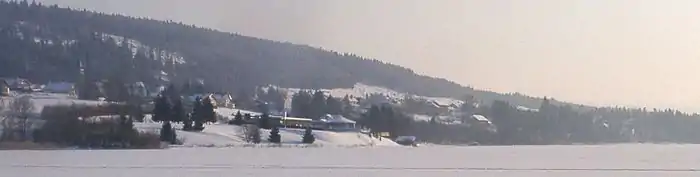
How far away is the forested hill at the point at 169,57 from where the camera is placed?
400ft

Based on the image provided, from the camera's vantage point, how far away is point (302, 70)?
451 ft

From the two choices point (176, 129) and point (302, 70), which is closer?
point (176, 129)

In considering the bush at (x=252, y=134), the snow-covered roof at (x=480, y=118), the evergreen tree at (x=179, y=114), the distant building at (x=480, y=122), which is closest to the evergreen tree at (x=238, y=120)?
the bush at (x=252, y=134)

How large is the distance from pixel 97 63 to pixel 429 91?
157 feet

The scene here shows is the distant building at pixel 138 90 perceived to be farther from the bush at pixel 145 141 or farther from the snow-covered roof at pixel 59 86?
the bush at pixel 145 141

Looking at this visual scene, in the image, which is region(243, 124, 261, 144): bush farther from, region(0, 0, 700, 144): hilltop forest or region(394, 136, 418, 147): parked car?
region(0, 0, 700, 144): hilltop forest

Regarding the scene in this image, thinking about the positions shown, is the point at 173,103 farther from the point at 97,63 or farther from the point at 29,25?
the point at 29,25

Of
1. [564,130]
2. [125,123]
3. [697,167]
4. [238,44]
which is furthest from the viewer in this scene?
[238,44]

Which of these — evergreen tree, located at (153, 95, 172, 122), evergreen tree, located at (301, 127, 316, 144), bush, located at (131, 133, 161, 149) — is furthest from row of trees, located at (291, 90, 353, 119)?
bush, located at (131, 133, 161, 149)

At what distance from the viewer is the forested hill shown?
4796 inches

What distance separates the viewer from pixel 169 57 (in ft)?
466

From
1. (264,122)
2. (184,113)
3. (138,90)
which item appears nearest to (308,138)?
(264,122)

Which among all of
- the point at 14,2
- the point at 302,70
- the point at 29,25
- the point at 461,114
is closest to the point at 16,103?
the point at 461,114

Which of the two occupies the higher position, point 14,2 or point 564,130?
point 14,2
